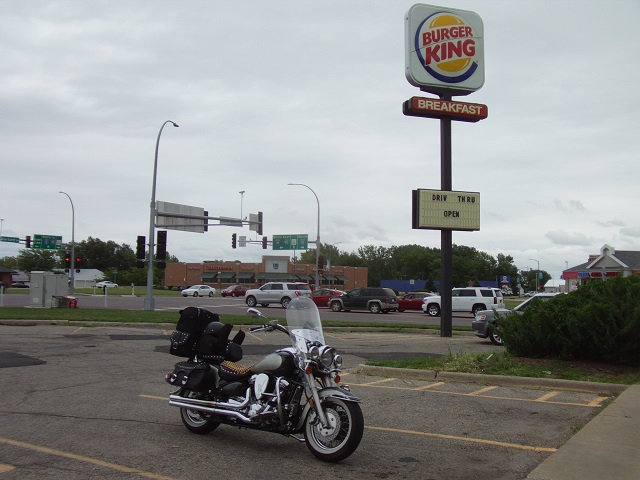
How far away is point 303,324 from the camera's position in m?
6.06

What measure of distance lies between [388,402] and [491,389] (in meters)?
1.98

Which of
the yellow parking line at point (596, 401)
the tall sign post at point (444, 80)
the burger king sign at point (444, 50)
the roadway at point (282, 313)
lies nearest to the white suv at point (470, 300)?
the roadway at point (282, 313)

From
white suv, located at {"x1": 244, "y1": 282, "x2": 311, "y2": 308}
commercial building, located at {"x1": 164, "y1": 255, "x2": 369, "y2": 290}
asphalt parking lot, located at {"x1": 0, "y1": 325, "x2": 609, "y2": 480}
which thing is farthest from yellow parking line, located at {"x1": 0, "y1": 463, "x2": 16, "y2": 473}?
commercial building, located at {"x1": 164, "y1": 255, "x2": 369, "y2": 290}

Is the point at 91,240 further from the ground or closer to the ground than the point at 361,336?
further from the ground

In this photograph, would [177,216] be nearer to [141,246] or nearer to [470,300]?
[141,246]

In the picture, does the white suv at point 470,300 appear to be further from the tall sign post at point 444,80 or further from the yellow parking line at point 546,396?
the yellow parking line at point 546,396

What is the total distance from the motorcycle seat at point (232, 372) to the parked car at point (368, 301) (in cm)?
3083

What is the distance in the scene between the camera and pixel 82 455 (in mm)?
5711

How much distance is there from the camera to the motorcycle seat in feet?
20.3

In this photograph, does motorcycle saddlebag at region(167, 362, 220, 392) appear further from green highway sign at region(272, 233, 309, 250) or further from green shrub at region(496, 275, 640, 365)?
green highway sign at region(272, 233, 309, 250)

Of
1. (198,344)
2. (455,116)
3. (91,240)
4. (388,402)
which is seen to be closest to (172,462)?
(198,344)

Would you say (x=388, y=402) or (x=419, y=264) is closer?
(x=388, y=402)

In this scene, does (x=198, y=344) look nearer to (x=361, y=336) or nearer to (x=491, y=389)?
(x=491, y=389)

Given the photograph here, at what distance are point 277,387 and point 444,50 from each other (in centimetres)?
1819
